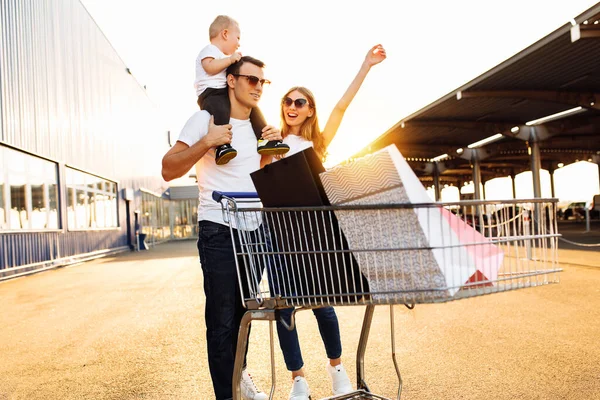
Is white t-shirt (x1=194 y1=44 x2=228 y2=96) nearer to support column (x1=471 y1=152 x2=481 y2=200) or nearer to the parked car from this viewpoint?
support column (x1=471 y1=152 x2=481 y2=200)

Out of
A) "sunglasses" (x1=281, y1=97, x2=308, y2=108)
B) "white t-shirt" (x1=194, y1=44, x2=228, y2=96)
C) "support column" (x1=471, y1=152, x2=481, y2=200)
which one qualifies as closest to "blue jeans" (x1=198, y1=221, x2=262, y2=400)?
"white t-shirt" (x1=194, y1=44, x2=228, y2=96)

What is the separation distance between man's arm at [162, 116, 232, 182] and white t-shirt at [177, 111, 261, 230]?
0.09m

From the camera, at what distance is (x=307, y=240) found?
102 inches

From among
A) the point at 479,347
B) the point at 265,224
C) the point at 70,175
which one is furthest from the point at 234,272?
the point at 70,175

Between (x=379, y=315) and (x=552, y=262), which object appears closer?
(x=552, y=262)

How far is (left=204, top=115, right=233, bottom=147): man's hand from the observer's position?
290cm

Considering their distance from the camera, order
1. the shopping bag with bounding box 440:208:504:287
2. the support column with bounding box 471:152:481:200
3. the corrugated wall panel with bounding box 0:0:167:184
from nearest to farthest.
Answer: the shopping bag with bounding box 440:208:504:287
the corrugated wall panel with bounding box 0:0:167:184
the support column with bounding box 471:152:481:200

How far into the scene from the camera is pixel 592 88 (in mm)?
17750

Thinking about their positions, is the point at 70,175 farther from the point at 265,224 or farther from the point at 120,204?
the point at 265,224

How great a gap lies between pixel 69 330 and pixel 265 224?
5.20m

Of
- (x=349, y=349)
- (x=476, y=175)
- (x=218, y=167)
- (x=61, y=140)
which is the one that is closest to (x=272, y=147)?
(x=218, y=167)

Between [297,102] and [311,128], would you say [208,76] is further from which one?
[311,128]

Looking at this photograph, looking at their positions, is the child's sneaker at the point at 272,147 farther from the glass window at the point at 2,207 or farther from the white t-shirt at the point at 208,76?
the glass window at the point at 2,207

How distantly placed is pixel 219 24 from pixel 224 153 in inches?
47.4
